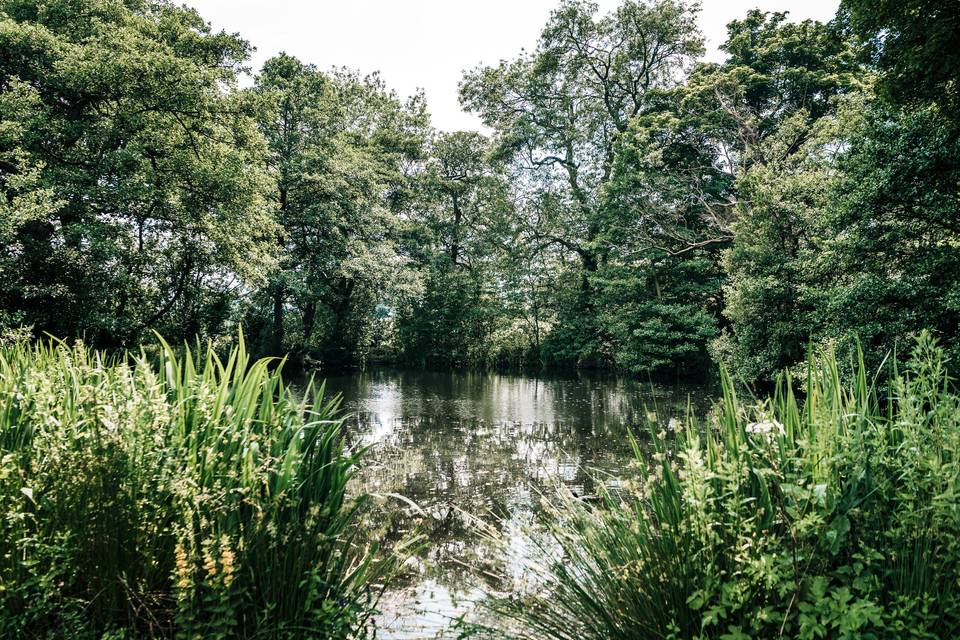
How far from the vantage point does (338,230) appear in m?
18.6

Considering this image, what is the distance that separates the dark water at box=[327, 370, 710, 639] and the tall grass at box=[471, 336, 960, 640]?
0.39 meters

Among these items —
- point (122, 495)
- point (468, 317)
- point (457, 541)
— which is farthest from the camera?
point (468, 317)

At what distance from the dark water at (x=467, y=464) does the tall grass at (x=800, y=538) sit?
386mm

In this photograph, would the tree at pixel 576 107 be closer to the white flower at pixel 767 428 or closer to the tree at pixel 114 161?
the tree at pixel 114 161

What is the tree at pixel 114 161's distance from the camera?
34.7ft

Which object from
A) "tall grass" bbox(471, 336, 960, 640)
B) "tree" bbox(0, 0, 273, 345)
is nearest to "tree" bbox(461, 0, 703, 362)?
"tree" bbox(0, 0, 273, 345)

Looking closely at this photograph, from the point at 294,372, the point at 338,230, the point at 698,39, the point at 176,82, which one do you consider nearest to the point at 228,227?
the point at 176,82

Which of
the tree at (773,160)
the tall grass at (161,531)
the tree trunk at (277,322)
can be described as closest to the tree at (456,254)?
the tree trunk at (277,322)

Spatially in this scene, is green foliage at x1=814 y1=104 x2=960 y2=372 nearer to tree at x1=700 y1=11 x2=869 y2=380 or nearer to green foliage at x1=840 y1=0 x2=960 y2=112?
green foliage at x1=840 y1=0 x2=960 y2=112

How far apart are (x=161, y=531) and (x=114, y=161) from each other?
12850 mm

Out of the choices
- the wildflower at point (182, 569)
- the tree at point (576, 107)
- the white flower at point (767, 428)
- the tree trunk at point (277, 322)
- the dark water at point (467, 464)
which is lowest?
the dark water at point (467, 464)

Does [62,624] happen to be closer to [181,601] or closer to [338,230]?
[181,601]

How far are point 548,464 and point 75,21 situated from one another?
52.8 feet

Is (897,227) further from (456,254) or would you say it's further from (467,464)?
(456,254)
